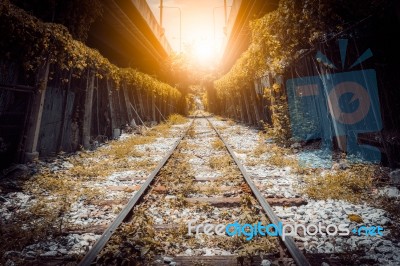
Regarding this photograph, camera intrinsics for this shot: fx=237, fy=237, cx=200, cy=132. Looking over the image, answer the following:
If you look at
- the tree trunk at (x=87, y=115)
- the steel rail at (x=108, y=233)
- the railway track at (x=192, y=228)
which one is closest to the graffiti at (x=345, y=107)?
the railway track at (x=192, y=228)

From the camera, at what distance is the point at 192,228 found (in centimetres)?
292

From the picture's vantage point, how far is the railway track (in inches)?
91.1

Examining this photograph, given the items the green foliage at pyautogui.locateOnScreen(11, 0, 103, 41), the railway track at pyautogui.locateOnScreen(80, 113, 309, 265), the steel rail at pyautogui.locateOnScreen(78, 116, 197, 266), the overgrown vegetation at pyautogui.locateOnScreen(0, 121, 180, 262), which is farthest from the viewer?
the green foliage at pyautogui.locateOnScreen(11, 0, 103, 41)

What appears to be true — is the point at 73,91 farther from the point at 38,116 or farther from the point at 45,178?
the point at 45,178

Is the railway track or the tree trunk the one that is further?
the tree trunk

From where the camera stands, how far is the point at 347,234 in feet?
9.03

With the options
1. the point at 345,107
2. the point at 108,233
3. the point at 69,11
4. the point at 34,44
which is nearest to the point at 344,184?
the point at 345,107

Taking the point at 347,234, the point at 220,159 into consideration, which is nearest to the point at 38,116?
the point at 220,159

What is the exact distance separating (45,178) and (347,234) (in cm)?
541

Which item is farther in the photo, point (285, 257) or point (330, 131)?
point (330, 131)

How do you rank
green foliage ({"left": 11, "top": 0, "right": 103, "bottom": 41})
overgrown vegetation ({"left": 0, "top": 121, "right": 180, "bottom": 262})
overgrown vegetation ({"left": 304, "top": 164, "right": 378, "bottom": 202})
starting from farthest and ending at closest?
green foliage ({"left": 11, "top": 0, "right": 103, "bottom": 41}) < overgrown vegetation ({"left": 304, "top": 164, "right": 378, "bottom": 202}) < overgrown vegetation ({"left": 0, "top": 121, "right": 180, "bottom": 262})

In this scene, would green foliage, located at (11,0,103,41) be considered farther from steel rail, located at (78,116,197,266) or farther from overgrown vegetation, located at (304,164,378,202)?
overgrown vegetation, located at (304,164,378,202)

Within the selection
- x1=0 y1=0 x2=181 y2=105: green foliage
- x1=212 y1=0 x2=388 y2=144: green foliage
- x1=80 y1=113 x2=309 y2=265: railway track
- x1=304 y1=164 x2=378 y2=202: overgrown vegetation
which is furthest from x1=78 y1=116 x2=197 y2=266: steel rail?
x1=212 y1=0 x2=388 y2=144: green foliage

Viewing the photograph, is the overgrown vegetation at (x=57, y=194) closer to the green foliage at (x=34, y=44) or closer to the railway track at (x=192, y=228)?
the railway track at (x=192, y=228)
